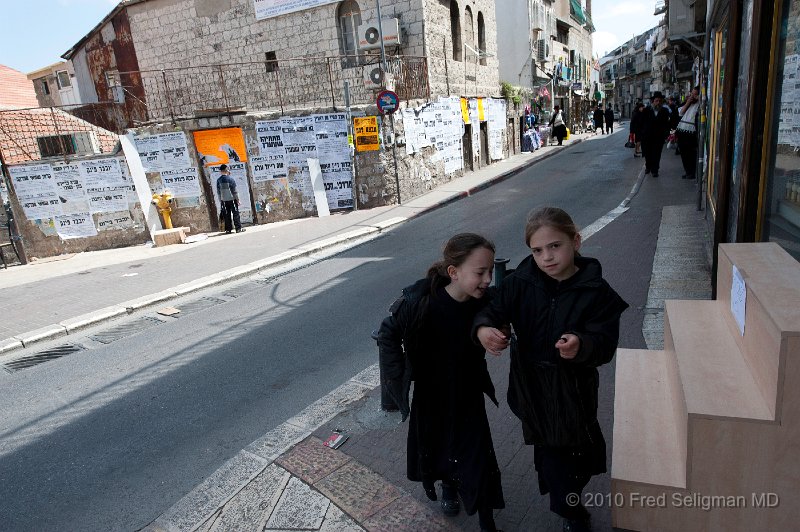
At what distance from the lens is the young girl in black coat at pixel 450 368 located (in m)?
2.36

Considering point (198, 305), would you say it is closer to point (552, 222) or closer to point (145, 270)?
point (145, 270)

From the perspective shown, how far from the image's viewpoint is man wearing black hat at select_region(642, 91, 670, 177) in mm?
12495

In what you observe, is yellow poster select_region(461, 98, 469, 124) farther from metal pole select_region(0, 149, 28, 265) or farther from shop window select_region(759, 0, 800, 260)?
shop window select_region(759, 0, 800, 260)

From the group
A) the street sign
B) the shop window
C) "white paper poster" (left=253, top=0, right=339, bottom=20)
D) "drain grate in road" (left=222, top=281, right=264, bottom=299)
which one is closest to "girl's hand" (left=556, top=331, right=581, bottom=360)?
the shop window

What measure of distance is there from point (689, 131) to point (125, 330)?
1186cm

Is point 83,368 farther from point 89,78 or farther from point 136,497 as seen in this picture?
point 89,78

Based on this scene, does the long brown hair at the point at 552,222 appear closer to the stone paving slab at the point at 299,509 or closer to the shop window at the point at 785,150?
the shop window at the point at 785,150

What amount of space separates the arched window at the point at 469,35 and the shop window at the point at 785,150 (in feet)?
60.7

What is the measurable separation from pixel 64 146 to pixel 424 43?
11.0m

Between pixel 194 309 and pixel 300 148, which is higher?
pixel 300 148

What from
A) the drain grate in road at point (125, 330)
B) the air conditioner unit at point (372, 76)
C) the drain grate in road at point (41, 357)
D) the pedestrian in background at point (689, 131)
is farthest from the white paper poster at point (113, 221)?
the pedestrian in background at point (689, 131)

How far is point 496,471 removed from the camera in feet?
8.28

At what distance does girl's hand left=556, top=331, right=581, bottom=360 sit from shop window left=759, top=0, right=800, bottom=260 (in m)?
1.85

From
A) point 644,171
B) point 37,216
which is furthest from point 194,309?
point 644,171
